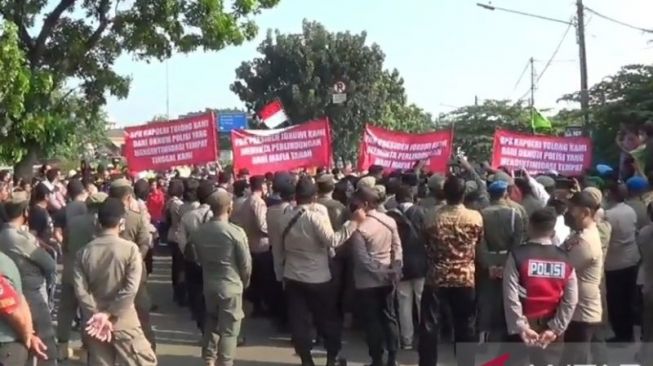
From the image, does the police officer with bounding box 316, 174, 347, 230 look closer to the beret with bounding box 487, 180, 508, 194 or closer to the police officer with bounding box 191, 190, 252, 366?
the police officer with bounding box 191, 190, 252, 366

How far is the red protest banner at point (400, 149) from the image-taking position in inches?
523

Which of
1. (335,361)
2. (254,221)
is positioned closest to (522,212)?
(335,361)

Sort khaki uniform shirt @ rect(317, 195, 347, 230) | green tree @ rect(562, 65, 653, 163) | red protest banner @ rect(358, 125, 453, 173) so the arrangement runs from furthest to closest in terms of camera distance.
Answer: green tree @ rect(562, 65, 653, 163), red protest banner @ rect(358, 125, 453, 173), khaki uniform shirt @ rect(317, 195, 347, 230)

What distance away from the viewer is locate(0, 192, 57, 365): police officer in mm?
7770

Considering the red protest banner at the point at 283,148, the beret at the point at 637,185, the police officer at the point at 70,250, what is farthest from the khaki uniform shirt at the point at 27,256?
the beret at the point at 637,185

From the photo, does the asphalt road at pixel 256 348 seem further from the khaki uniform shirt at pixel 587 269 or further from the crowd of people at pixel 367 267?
the khaki uniform shirt at pixel 587 269

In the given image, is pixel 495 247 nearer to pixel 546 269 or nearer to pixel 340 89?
pixel 546 269

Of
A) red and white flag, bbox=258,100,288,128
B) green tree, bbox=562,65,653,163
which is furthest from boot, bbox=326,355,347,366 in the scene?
green tree, bbox=562,65,653,163

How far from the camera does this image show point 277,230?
9516 mm

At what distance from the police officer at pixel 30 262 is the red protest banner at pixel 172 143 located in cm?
444

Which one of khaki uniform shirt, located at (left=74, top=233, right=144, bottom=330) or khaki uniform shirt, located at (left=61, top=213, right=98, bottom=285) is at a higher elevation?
khaki uniform shirt, located at (left=61, top=213, right=98, bottom=285)

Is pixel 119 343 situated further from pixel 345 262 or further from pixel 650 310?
pixel 650 310

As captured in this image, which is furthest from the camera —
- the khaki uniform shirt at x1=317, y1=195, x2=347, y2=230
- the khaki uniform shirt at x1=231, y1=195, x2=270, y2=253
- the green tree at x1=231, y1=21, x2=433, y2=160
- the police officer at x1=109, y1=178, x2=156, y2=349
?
the green tree at x1=231, y1=21, x2=433, y2=160

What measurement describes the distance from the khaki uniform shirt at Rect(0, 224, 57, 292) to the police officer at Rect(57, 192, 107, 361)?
77 cm
